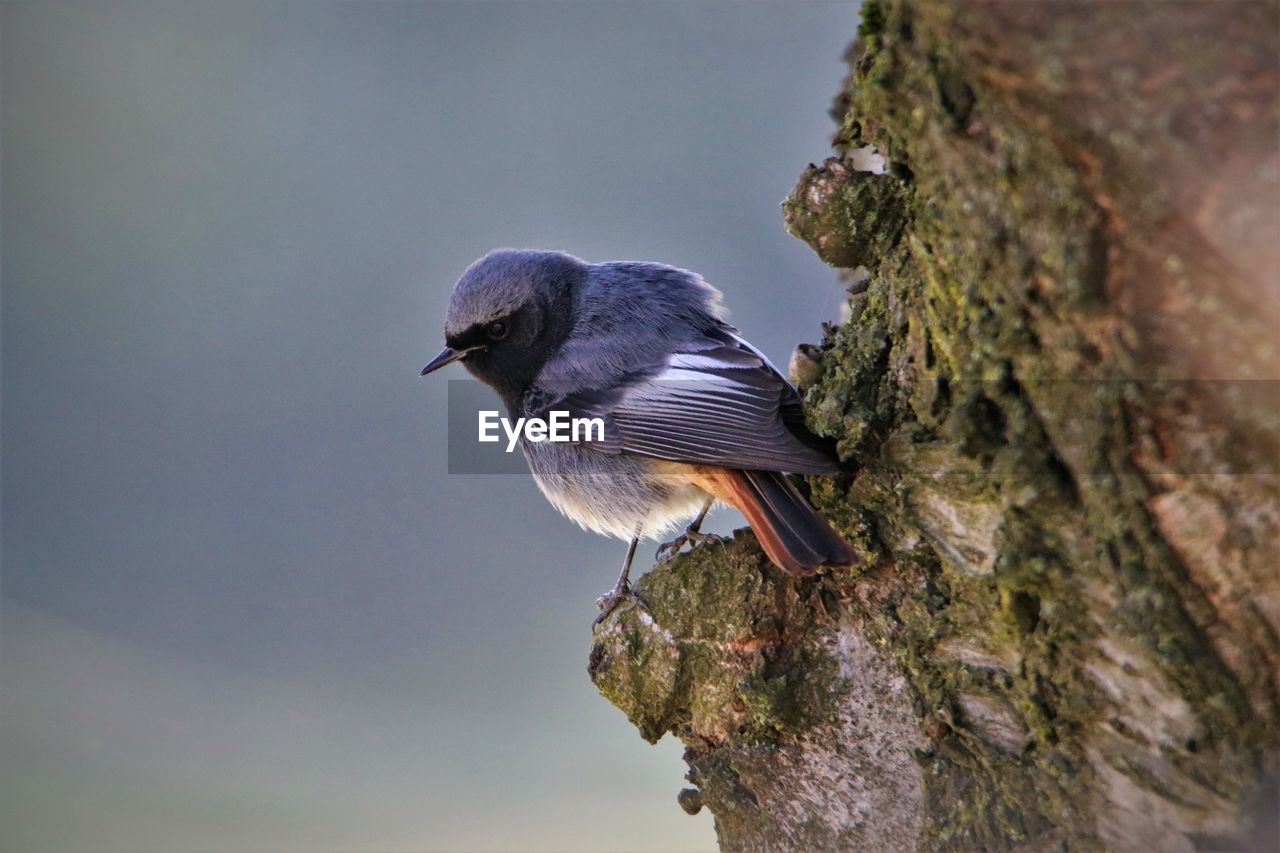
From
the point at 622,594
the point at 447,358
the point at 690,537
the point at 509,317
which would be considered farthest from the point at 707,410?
the point at 447,358

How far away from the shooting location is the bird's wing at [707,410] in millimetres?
2932

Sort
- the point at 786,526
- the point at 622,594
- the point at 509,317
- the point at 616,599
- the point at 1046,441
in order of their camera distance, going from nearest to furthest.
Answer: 1. the point at 1046,441
2. the point at 786,526
3. the point at 622,594
4. the point at 616,599
5. the point at 509,317

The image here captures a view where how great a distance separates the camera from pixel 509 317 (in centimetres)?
392

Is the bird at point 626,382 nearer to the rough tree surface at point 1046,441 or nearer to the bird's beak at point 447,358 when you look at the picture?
the bird's beak at point 447,358

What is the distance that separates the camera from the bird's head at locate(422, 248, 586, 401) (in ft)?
12.8

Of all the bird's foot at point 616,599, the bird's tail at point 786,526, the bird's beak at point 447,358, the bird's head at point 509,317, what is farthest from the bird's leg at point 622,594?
the bird's beak at point 447,358

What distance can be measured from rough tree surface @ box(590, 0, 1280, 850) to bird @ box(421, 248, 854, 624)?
575 millimetres

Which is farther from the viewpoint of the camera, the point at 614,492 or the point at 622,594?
the point at 614,492

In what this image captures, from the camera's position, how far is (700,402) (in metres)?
3.34

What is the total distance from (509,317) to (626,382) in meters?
0.58

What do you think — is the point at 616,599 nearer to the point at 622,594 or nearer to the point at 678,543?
the point at 622,594

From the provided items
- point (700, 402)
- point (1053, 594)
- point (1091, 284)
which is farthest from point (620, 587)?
point (1091, 284)

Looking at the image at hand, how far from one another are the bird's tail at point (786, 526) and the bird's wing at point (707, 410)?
0.21 feet

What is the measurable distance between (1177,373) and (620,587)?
2.10 metres
